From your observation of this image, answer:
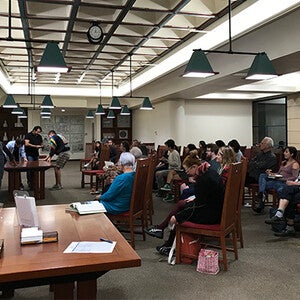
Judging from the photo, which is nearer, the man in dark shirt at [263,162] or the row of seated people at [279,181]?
the row of seated people at [279,181]

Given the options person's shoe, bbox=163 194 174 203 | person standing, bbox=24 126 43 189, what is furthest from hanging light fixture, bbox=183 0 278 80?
person standing, bbox=24 126 43 189

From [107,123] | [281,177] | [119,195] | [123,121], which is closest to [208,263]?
[119,195]

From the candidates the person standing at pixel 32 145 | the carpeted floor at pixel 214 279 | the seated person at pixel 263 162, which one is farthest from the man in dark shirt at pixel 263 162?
the person standing at pixel 32 145

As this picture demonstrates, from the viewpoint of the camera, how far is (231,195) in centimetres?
364

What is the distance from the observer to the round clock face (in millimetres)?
6484

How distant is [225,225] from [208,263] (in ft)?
1.29

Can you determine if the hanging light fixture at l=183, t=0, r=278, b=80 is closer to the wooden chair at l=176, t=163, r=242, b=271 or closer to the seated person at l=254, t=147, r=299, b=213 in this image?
the seated person at l=254, t=147, r=299, b=213

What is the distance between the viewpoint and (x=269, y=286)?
10.6 feet

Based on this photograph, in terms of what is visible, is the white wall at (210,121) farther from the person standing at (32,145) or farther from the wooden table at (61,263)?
the wooden table at (61,263)

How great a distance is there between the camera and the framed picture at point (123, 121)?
17.5 m

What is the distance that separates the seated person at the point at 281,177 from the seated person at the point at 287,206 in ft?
1.39

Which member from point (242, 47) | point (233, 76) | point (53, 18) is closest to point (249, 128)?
point (233, 76)

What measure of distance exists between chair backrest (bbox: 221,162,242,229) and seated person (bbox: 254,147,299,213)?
162 centimetres

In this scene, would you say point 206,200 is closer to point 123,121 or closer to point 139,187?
point 139,187
